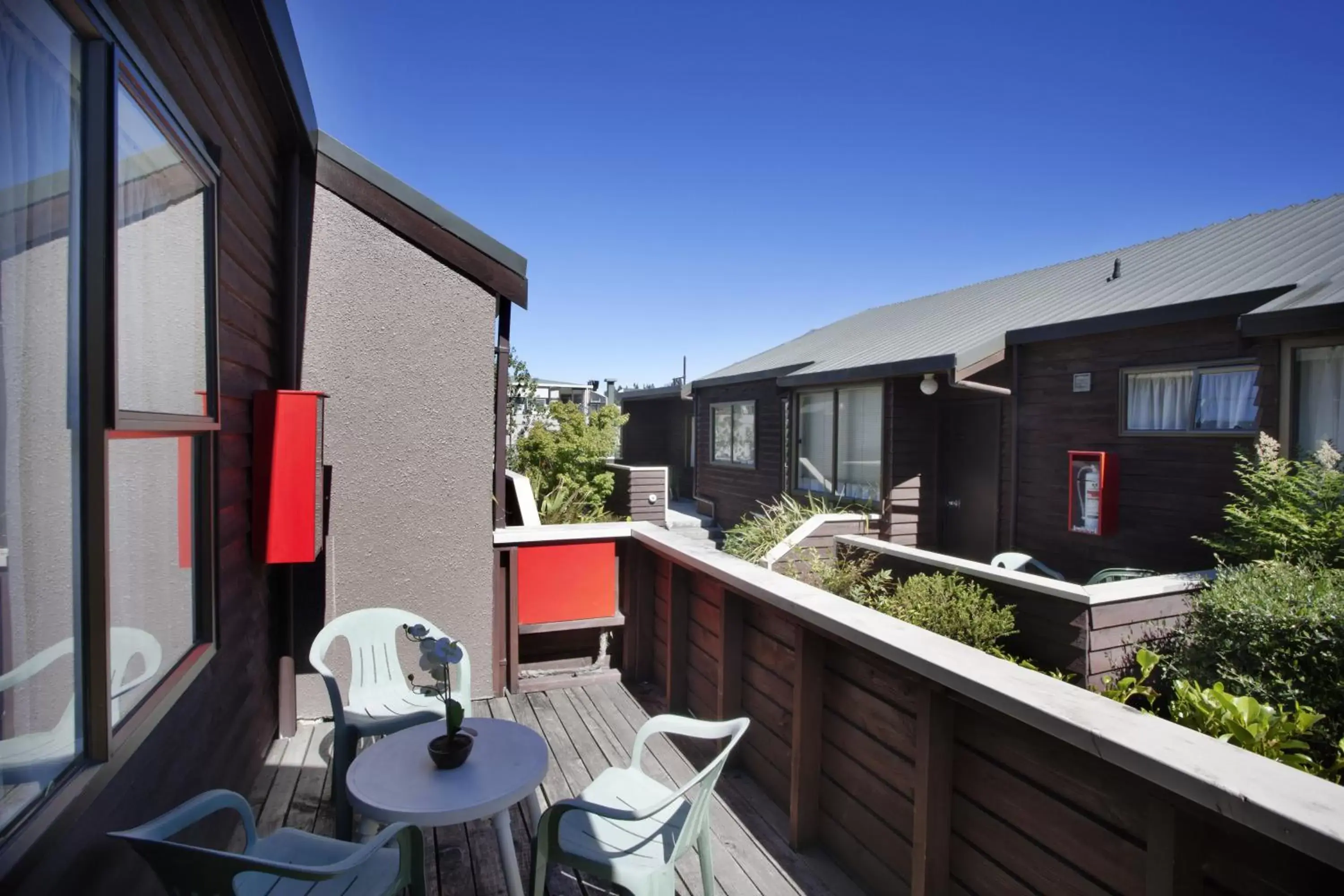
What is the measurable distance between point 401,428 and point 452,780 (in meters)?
2.20

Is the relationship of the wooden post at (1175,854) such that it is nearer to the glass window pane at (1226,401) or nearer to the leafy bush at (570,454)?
the glass window pane at (1226,401)

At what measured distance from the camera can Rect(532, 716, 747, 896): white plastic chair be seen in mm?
1854

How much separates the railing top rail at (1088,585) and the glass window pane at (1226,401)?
1.55m

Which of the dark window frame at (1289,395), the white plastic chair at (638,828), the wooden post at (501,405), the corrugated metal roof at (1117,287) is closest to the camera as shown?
the white plastic chair at (638,828)

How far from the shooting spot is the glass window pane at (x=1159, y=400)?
5.54 meters

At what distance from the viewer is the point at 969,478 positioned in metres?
7.71

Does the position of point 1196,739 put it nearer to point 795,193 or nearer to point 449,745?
point 449,745

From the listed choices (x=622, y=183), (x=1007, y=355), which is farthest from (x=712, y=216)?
(x=1007, y=355)

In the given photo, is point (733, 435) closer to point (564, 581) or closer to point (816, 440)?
point (816, 440)

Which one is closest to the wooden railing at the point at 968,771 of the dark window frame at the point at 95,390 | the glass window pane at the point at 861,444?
the dark window frame at the point at 95,390

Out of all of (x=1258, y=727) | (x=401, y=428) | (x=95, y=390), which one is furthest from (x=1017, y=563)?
(x=95, y=390)

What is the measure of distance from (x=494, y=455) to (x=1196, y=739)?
11.5 ft

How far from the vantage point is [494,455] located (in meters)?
4.11

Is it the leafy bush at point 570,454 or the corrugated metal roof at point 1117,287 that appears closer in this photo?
the corrugated metal roof at point 1117,287
